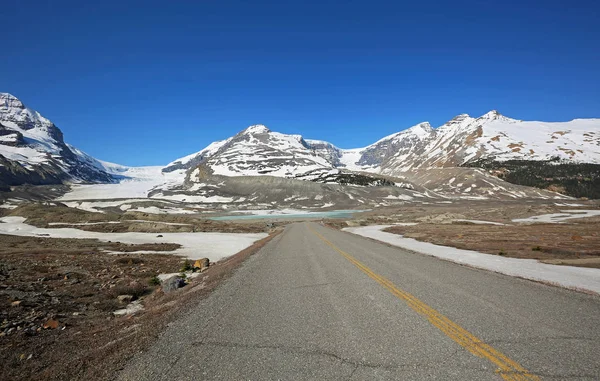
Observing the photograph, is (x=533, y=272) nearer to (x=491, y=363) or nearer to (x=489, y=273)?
(x=489, y=273)

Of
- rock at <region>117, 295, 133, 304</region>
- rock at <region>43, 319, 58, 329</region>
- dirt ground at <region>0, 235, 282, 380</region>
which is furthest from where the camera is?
rock at <region>117, 295, 133, 304</region>

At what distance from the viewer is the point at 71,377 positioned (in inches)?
232

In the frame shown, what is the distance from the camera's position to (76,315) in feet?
39.0

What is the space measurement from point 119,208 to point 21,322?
595 feet

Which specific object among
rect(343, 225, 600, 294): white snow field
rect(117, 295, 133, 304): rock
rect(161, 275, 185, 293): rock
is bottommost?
rect(117, 295, 133, 304): rock

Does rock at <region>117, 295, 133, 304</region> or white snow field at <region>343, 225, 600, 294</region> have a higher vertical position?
white snow field at <region>343, 225, 600, 294</region>

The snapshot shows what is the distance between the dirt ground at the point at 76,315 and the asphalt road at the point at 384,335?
101 centimetres

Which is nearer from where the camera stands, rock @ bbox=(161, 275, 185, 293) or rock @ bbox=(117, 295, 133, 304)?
rock @ bbox=(117, 295, 133, 304)

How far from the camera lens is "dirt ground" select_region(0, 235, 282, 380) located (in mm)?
6613

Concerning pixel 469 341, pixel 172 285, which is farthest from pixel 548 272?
pixel 172 285

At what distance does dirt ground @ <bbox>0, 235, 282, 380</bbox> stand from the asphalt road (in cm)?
101

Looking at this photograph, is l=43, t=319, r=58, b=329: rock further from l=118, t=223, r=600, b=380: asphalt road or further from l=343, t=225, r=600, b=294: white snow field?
l=343, t=225, r=600, b=294: white snow field

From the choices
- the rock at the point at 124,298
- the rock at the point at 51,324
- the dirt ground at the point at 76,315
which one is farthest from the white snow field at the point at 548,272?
the rock at the point at 51,324

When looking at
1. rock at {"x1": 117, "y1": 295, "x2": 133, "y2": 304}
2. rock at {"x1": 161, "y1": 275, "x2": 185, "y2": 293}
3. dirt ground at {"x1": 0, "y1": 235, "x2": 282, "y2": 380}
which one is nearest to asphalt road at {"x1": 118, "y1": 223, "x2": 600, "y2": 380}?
dirt ground at {"x1": 0, "y1": 235, "x2": 282, "y2": 380}
